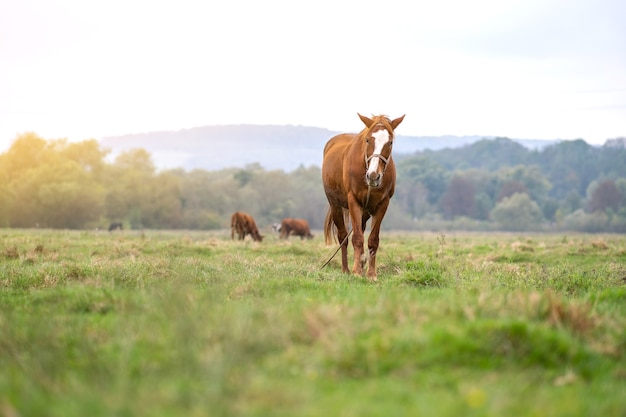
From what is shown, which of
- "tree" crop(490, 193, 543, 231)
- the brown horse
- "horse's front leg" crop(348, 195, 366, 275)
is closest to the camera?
the brown horse

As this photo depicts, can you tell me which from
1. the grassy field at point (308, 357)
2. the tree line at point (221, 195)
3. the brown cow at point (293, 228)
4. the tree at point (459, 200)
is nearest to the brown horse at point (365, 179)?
the grassy field at point (308, 357)

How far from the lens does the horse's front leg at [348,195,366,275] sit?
513 inches

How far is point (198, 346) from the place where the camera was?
572cm

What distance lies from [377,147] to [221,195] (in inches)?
3164

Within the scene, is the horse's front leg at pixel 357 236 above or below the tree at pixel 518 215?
above

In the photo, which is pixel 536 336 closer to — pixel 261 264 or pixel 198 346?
Answer: pixel 198 346

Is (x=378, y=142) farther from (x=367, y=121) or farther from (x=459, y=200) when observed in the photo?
(x=459, y=200)

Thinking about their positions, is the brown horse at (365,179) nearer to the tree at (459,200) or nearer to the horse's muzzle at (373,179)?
the horse's muzzle at (373,179)

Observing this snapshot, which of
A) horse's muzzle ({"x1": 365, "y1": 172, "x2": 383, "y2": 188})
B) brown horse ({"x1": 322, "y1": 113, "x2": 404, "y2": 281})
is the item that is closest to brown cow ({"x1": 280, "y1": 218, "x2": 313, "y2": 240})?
brown horse ({"x1": 322, "y1": 113, "x2": 404, "y2": 281})

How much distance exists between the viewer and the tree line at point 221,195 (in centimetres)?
6969

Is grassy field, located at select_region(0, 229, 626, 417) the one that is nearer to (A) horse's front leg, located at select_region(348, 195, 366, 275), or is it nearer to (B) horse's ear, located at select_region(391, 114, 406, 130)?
(A) horse's front leg, located at select_region(348, 195, 366, 275)

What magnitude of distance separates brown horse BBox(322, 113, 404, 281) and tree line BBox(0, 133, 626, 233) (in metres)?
48.8

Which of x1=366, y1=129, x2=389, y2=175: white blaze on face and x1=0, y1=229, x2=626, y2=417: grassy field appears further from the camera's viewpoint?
x1=366, y1=129, x2=389, y2=175: white blaze on face

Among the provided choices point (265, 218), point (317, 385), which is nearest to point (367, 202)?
point (317, 385)
